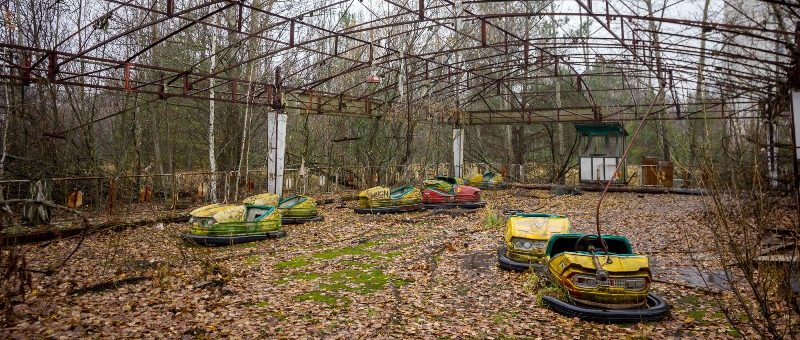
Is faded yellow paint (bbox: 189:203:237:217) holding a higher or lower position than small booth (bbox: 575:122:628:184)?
lower

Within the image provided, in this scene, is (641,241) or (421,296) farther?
(641,241)

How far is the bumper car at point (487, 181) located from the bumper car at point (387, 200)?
5.94 m

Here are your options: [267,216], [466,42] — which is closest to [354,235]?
[267,216]

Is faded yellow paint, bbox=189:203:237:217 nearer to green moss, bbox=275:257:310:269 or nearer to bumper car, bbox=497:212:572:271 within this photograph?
green moss, bbox=275:257:310:269

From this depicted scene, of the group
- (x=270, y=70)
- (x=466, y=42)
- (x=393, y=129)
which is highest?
(x=466, y=42)

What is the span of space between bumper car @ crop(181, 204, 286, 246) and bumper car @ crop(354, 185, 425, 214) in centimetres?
364

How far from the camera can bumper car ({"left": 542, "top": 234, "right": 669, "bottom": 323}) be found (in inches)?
182

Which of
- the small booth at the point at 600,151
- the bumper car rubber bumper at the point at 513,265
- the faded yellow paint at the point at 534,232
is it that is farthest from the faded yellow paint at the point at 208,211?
the small booth at the point at 600,151

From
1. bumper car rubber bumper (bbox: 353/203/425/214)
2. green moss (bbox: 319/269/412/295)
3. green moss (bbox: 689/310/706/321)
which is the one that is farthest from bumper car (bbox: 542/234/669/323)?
bumper car rubber bumper (bbox: 353/203/425/214)

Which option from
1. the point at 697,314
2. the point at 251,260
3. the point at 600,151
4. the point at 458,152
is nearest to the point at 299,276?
the point at 251,260

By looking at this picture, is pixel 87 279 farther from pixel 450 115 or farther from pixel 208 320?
pixel 450 115

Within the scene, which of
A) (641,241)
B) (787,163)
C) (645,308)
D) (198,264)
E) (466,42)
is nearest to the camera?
(645,308)

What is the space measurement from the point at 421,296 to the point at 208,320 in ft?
7.13

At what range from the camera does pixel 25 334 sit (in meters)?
4.20
